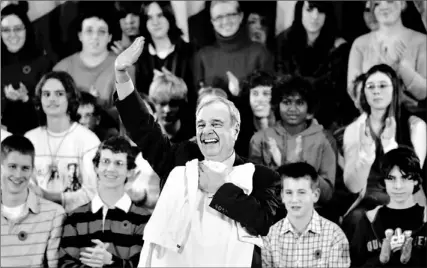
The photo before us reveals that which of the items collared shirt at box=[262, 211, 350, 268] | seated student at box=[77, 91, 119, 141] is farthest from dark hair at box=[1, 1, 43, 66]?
collared shirt at box=[262, 211, 350, 268]

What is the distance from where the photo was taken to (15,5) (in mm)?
4223

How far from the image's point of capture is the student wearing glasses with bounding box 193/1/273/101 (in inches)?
160

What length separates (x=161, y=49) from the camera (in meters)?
4.14

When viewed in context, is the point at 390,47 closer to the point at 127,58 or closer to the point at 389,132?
the point at 389,132

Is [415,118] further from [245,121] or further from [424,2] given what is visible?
[245,121]

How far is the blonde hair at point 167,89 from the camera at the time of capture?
408 cm

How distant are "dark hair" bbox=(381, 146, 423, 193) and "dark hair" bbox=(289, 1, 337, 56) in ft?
2.14

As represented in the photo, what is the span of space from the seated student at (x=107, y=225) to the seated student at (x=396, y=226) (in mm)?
1100

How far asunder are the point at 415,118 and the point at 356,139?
1.08 ft

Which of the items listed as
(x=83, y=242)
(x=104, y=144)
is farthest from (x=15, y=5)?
(x=83, y=242)

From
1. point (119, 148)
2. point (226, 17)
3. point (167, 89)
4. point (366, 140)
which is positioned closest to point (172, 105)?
point (167, 89)

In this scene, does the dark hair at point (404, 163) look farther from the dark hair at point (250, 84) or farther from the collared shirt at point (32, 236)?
the collared shirt at point (32, 236)

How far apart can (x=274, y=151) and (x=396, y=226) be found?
2.35ft

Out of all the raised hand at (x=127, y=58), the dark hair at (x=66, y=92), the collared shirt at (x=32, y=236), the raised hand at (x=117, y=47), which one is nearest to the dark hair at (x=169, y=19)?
the raised hand at (x=117, y=47)
